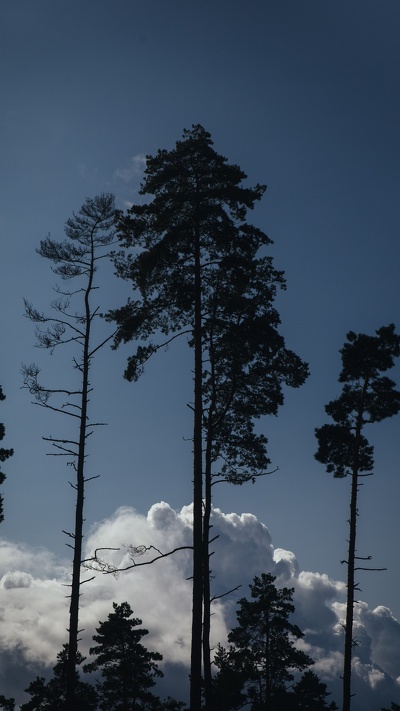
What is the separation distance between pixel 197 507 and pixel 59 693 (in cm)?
2560

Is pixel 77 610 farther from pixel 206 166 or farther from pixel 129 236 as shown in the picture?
pixel 206 166

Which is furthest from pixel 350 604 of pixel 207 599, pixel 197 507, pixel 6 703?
pixel 6 703

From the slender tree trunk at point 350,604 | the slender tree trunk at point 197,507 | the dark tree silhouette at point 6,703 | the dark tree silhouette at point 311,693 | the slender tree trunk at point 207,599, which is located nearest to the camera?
the slender tree trunk at point 197,507

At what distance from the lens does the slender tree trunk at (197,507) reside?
1583 cm

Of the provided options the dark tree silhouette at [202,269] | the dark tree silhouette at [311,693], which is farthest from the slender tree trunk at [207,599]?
the dark tree silhouette at [311,693]

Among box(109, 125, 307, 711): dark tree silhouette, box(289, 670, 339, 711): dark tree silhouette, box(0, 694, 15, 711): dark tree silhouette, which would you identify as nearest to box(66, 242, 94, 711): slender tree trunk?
box(109, 125, 307, 711): dark tree silhouette

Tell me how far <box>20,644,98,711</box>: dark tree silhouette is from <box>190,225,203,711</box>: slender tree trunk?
2193cm

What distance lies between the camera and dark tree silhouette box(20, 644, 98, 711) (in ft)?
116

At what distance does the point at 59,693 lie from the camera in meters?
35.9

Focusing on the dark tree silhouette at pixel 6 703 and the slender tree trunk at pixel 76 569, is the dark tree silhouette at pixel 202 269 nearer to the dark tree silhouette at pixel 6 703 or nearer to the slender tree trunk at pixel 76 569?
the slender tree trunk at pixel 76 569

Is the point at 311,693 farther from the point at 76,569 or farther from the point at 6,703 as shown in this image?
the point at 76,569

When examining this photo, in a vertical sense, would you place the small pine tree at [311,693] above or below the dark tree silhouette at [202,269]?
below

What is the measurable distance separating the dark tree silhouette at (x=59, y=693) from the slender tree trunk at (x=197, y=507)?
2193cm

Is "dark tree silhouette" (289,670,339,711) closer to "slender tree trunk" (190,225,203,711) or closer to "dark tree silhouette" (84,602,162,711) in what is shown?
"dark tree silhouette" (84,602,162,711)
